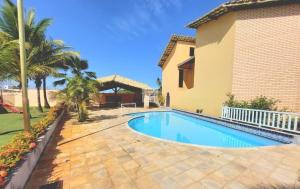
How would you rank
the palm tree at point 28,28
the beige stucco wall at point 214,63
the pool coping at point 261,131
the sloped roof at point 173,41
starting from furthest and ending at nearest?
1. the sloped roof at point 173,41
2. the beige stucco wall at point 214,63
3. the palm tree at point 28,28
4. the pool coping at point 261,131

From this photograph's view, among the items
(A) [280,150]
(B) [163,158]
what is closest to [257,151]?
(A) [280,150]

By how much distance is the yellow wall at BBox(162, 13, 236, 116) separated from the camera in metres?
10.6

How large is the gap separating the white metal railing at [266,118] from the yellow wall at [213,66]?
178 centimetres

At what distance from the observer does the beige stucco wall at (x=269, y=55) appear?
9.26 meters

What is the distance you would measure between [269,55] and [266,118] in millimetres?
4230

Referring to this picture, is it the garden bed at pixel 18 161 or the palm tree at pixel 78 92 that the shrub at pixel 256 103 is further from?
the garden bed at pixel 18 161

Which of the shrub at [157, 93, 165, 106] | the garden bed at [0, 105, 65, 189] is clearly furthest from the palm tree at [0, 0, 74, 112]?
the shrub at [157, 93, 165, 106]

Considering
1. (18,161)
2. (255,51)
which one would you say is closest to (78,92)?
(18,161)

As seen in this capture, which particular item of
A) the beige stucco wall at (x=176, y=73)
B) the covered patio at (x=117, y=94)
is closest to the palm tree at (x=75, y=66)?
the covered patio at (x=117, y=94)

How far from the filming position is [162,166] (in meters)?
4.07

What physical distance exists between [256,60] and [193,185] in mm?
9348

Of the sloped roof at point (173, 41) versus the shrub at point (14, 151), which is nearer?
the shrub at point (14, 151)

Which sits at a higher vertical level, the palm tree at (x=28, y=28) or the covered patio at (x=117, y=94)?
the palm tree at (x=28, y=28)

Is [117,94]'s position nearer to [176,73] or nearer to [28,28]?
[176,73]
